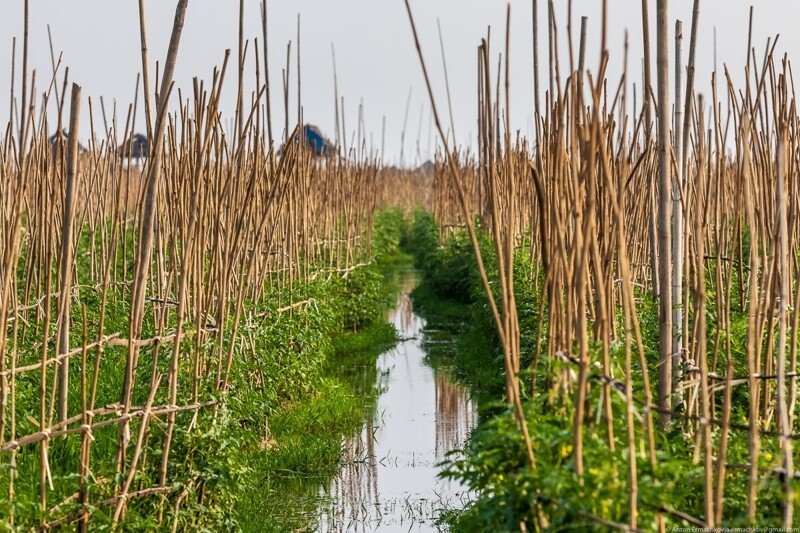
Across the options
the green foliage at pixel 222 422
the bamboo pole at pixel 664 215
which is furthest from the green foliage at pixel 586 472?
the green foliage at pixel 222 422

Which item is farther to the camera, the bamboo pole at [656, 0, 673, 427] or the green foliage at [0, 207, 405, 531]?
the green foliage at [0, 207, 405, 531]

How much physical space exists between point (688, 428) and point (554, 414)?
585 mm

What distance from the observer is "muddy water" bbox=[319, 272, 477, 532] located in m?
3.92

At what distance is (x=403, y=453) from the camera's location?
4.83m

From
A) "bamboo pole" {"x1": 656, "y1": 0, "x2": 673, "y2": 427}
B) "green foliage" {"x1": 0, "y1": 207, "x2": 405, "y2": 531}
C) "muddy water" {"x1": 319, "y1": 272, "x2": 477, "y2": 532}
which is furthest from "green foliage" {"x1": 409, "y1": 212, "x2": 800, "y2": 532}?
"muddy water" {"x1": 319, "y1": 272, "x2": 477, "y2": 532}

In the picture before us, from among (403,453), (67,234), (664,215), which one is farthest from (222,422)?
(403,453)

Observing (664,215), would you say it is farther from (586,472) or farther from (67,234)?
(67,234)

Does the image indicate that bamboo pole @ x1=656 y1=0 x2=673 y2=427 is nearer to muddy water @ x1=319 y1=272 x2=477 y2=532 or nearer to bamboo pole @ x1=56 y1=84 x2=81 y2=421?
muddy water @ x1=319 y1=272 x2=477 y2=532

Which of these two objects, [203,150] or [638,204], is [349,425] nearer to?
[638,204]

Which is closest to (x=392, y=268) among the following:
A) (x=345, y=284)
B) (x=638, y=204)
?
(x=345, y=284)

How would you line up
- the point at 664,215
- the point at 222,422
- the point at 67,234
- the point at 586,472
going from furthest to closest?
1. the point at 222,422
2. the point at 664,215
3. the point at 67,234
4. the point at 586,472

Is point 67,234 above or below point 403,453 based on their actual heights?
above

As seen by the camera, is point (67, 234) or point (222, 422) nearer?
point (67, 234)

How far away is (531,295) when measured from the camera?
17.6 feet
